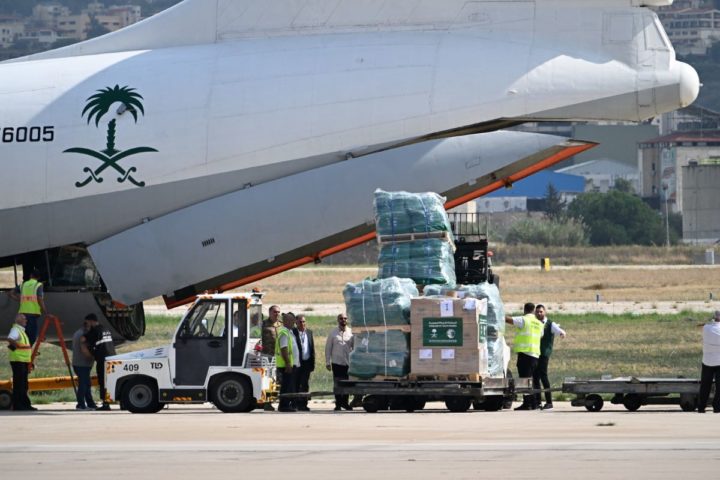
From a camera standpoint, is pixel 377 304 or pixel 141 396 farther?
pixel 141 396

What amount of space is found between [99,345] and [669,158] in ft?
462

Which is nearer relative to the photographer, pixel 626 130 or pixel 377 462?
pixel 377 462

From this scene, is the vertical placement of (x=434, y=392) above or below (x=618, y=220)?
below

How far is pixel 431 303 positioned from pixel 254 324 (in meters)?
3.06

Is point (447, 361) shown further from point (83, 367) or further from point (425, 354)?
point (83, 367)

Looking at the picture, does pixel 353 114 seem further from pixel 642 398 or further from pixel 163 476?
pixel 163 476

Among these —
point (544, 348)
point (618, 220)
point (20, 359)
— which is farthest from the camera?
point (618, 220)

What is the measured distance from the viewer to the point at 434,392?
73.4 ft

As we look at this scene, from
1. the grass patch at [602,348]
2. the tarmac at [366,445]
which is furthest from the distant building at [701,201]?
the tarmac at [366,445]

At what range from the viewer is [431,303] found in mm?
22609

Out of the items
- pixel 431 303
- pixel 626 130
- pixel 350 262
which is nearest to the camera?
pixel 431 303

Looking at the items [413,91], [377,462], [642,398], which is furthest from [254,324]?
[377,462]

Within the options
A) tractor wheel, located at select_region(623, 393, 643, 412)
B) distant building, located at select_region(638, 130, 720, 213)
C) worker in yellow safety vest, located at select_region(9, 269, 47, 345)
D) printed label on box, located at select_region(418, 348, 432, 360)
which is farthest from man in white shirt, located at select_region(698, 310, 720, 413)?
distant building, located at select_region(638, 130, 720, 213)

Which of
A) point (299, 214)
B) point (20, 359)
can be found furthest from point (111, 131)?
point (20, 359)
